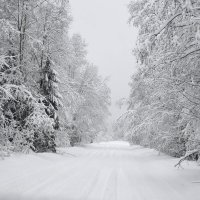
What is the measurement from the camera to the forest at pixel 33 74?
46.6 ft

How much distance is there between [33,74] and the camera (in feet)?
61.1

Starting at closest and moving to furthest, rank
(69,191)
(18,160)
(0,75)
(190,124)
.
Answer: (69,191)
(190,124)
(18,160)
(0,75)

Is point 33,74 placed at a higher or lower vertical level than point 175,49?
higher

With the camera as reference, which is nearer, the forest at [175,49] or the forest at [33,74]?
the forest at [175,49]

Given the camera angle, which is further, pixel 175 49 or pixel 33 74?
pixel 33 74

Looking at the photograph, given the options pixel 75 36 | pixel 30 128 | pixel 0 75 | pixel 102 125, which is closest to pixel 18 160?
pixel 30 128

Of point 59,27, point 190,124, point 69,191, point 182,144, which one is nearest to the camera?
point 69,191

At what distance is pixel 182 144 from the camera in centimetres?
1734

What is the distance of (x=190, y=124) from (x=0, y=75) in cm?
925

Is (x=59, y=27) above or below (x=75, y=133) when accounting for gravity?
above

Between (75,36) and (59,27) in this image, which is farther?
(75,36)

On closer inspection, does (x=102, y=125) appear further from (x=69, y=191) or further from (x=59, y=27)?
(x=69, y=191)

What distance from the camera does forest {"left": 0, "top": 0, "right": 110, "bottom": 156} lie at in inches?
559

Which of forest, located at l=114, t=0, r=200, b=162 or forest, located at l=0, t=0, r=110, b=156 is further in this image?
forest, located at l=0, t=0, r=110, b=156
